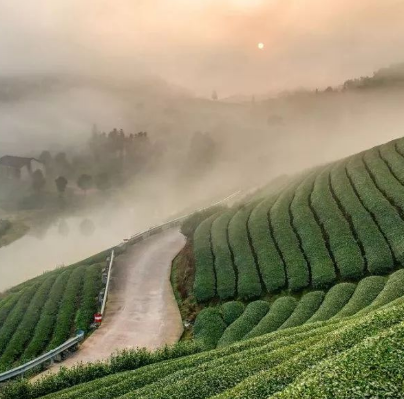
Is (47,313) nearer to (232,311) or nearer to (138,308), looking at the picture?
(138,308)

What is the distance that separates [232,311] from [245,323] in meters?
3.69

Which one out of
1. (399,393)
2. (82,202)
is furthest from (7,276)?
(399,393)

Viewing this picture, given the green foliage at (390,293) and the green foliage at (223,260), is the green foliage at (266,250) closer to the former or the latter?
the green foliage at (223,260)

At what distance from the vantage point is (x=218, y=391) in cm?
1970

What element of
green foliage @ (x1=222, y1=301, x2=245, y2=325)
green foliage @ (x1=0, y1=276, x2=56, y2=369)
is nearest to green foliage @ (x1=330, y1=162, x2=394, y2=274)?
green foliage @ (x1=222, y1=301, x2=245, y2=325)

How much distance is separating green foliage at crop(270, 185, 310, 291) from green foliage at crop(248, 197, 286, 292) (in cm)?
71

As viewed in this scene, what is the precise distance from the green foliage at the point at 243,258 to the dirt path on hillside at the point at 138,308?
725 centimetres

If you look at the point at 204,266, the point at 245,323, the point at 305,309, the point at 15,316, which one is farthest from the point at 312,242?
the point at 15,316

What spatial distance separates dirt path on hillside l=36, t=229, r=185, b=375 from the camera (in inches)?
1593

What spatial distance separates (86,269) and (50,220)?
113 metres

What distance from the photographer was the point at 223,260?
51.2 metres

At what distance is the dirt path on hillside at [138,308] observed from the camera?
40.5m

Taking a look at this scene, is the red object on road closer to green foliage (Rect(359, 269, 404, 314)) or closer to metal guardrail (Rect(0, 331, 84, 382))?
metal guardrail (Rect(0, 331, 84, 382))

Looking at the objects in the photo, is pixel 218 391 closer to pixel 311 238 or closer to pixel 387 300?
pixel 387 300
